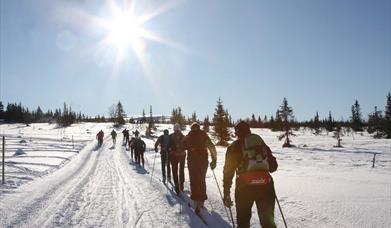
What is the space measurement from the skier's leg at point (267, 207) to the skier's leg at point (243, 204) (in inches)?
7.0

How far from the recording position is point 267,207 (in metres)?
5.71

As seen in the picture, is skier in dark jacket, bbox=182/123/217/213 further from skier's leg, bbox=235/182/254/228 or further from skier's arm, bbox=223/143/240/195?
skier's leg, bbox=235/182/254/228

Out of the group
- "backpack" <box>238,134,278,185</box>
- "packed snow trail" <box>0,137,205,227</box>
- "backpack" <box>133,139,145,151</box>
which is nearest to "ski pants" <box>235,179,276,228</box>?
"backpack" <box>238,134,278,185</box>

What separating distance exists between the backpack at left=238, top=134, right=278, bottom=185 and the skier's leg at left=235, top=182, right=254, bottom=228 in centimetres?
17

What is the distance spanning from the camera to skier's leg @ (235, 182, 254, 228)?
5855 millimetres

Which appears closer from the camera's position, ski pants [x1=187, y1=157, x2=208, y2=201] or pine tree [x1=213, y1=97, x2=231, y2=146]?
ski pants [x1=187, y1=157, x2=208, y2=201]

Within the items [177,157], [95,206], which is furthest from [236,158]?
[177,157]

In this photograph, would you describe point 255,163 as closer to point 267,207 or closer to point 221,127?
point 267,207

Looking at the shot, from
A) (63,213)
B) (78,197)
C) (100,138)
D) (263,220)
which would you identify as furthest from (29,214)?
(100,138)

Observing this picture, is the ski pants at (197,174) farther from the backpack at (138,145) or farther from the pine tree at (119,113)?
the pine tree at (119,113)

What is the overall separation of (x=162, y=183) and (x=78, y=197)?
382 cm

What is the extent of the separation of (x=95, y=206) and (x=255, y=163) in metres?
5.33

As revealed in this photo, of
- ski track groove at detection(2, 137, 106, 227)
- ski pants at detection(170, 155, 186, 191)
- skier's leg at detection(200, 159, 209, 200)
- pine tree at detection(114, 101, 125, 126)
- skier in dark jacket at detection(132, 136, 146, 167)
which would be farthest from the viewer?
pine tree at detection(114, 101, 125, 126)

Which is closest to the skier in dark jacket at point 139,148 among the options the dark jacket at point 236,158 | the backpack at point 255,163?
the dark jacket at point 236,158
